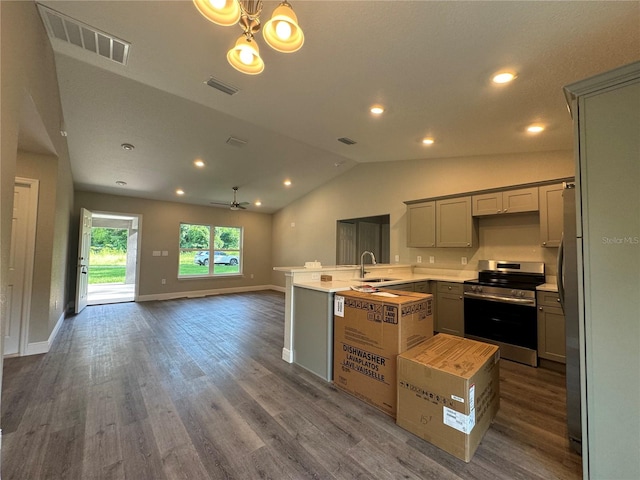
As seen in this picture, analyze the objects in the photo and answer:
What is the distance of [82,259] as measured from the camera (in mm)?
5148

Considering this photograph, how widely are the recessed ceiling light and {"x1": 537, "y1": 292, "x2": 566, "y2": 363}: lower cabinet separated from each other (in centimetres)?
228

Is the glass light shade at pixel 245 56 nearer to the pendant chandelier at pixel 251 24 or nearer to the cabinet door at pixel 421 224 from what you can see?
the pendant chandelier at pixel 251 24

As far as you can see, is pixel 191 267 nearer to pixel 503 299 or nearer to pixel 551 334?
pixel 503 299

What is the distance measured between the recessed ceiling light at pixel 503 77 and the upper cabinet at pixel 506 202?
1822 mm

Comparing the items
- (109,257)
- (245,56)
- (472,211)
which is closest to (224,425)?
(245,56)

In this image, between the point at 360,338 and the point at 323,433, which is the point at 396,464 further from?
the point at 360,338

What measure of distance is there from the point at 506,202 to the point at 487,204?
228 millimetres

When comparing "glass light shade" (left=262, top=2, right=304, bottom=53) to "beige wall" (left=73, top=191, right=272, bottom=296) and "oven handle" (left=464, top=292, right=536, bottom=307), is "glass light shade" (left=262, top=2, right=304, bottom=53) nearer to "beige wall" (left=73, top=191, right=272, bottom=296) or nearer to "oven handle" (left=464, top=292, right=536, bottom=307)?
"oven handle" (left=464, top=292, right=536, bottom=307)

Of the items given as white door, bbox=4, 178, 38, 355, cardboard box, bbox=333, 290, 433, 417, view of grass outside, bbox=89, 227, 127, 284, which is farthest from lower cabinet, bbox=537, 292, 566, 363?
view of grass outside, bbox=89, 227, 127, 284

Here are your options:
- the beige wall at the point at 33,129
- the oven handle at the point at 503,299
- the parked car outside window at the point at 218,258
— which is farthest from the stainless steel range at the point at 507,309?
the parked car outside window at the point at 218,258

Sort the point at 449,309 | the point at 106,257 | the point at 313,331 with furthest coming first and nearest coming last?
the point at 106,257, the point at 449,309, the point at 313,331

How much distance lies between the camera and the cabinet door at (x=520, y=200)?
11.0 ft

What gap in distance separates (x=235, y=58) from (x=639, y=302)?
2507mm

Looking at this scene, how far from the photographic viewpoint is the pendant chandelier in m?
1.28
